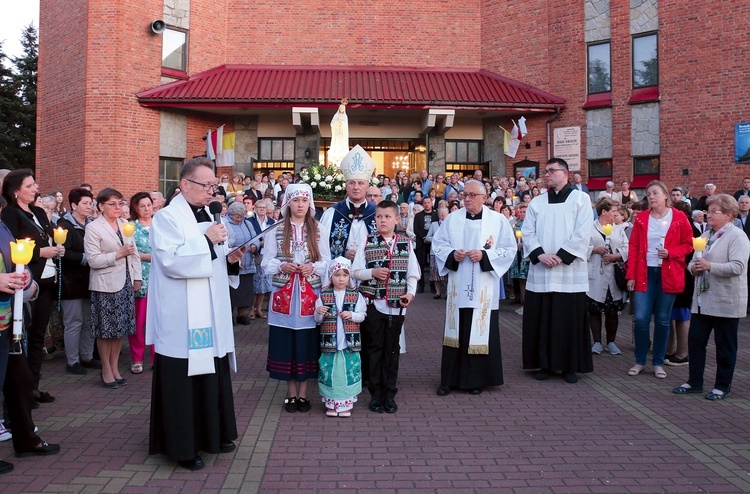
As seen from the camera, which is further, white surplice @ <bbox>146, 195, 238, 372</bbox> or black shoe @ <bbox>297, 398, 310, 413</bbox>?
black shoe @ <bbox>297, 398, 310, 413</bbox>

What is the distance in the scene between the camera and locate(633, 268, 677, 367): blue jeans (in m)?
7.25

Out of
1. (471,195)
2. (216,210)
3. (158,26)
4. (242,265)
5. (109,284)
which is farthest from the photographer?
(158,26)

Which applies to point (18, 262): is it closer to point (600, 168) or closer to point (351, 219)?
point (351, 219)

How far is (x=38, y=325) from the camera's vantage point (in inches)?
255

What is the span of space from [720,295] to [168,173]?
17973mm

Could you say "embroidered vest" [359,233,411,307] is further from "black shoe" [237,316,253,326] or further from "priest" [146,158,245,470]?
"black shoe" [237,316,253,326]

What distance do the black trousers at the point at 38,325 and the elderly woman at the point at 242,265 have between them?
4.09 metres

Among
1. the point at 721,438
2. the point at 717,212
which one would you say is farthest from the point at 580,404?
the point at 717,212

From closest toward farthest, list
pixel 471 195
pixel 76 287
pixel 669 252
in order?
pixel 471 195
pixel 669 252
pixel 76 287

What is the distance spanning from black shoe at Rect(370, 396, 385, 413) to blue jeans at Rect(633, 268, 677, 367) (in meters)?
3.51

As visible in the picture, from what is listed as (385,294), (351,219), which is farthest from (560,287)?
(351,219)

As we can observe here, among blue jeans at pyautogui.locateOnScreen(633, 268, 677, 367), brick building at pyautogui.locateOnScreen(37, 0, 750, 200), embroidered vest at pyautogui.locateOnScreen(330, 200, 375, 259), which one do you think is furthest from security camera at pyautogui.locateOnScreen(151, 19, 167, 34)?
blue jeans at pyautogui.locateOnScreen(633, 268, 677, 367)

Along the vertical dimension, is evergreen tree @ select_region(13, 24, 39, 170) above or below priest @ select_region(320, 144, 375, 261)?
above

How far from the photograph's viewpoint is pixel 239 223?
1074 cm
